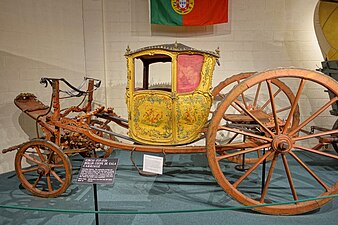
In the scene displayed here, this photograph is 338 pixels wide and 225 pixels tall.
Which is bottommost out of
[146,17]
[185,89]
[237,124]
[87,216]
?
[87,216]

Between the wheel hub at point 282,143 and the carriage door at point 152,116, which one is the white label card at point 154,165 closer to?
the carriage door at point 152,116

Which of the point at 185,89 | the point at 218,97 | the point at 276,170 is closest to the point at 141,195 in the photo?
the point at 185,89

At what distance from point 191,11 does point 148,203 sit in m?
2.80

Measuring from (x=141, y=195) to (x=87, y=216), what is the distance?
0.57 m

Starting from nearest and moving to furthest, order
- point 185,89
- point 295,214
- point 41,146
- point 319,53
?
1. point 295,214
2. point 185,89
3. point 41,146
4. point 319,53

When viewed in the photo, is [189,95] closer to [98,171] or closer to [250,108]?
[98,171]

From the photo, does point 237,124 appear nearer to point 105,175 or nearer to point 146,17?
point 105,175

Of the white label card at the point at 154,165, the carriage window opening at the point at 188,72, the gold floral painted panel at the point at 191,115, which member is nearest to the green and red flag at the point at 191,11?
the carriage window opening at the point at 188,72

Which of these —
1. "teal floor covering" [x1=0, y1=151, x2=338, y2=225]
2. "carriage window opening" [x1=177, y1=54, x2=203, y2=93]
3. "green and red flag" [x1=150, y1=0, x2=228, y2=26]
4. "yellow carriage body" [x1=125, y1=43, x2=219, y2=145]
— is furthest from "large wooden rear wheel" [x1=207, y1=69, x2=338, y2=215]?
"green and red flag" [x1=150, y1=0, x2=228, y2=26]

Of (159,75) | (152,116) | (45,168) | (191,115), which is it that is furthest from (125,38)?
(45,168)

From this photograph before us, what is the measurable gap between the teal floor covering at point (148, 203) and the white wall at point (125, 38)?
140 centimetres

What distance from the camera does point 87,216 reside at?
262 cm

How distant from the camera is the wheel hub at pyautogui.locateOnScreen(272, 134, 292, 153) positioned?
2.39m

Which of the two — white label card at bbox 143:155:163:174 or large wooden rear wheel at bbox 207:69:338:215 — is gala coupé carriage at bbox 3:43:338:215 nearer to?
large wooden rear wheel at bbox 207:69:338:215
